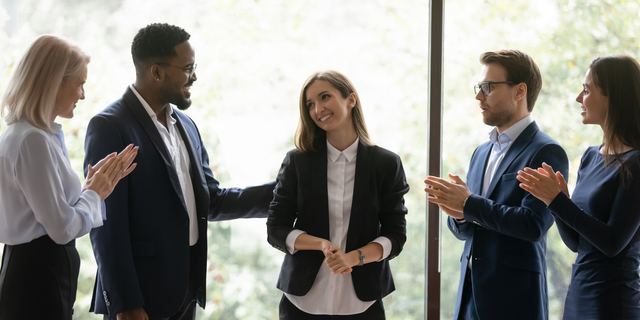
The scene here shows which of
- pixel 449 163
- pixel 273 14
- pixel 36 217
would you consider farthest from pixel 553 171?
pixel 36 217

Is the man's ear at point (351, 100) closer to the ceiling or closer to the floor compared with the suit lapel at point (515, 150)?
closer to the ceiling

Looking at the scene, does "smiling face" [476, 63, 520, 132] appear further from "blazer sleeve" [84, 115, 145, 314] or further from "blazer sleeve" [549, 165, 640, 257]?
"blazer sleeve" [84, 115, 145, 314]

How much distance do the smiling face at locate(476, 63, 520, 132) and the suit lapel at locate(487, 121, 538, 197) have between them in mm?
92

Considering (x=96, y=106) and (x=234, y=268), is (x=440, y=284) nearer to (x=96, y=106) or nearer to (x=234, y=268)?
(x=234, y=268)

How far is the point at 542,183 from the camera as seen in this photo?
187cm

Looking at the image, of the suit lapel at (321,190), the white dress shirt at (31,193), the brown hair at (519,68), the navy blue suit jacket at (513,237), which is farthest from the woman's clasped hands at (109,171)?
the brown hair at (519,68)

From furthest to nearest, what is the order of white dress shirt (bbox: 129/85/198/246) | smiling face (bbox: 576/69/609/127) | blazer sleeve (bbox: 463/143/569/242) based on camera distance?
white dress shirt (bbox: 129/85/198/246), smiling face (bbox: 576/69/609/127), blazer sleeve (bbox: 463/143/569/242)

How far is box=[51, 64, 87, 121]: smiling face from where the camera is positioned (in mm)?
1871

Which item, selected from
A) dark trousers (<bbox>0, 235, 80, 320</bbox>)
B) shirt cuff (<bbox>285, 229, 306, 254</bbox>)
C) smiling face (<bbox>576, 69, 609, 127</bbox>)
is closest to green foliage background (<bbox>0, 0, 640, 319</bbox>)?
smiling face (<bbox>576, 69, 609, 127</bbox>)

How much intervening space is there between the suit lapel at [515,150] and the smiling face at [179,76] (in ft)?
4.82

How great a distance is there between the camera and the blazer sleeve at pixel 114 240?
6.09ft

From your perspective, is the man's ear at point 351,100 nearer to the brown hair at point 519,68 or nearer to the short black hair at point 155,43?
the brown hair at point 519,68

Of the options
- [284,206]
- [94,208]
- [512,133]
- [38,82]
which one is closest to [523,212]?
[512,133]

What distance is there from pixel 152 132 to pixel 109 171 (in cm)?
30
